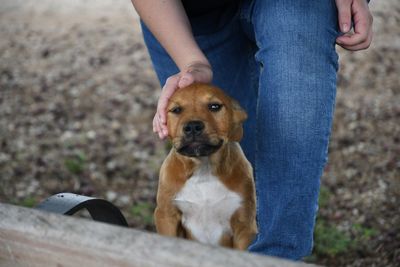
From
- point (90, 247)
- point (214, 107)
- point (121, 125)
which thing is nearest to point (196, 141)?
point (214, 107)

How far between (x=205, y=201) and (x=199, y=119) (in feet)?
1.58

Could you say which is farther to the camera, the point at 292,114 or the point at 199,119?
the point at 199,119

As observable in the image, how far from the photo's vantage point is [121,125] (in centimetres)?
511

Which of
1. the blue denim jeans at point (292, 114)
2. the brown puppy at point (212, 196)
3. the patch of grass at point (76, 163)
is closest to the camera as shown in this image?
the blue denim jeans at point (292, 114)

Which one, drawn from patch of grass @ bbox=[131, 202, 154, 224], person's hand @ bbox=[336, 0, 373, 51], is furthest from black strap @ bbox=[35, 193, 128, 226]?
patch of grass @ bbox=[131, 202, 154, 224]

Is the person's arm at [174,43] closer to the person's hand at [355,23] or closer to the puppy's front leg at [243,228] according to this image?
the person's hand at [355,23]

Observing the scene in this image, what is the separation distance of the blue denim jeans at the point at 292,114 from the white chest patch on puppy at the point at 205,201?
0.48 m

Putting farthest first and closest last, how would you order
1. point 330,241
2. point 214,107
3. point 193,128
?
point 330,241, point 214,107, point 193,128

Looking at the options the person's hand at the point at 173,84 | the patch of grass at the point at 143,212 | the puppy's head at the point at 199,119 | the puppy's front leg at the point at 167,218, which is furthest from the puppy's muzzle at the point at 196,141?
the patch of grass at the point at 143,212

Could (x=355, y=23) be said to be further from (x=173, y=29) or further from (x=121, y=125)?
(x=121, y=125)

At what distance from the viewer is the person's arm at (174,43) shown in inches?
81.0

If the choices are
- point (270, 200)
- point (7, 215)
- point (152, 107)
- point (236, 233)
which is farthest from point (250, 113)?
point (152, 107)

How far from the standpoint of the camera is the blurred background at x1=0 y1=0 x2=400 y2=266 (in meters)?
3.93

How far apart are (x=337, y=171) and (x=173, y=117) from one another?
7.82ft
